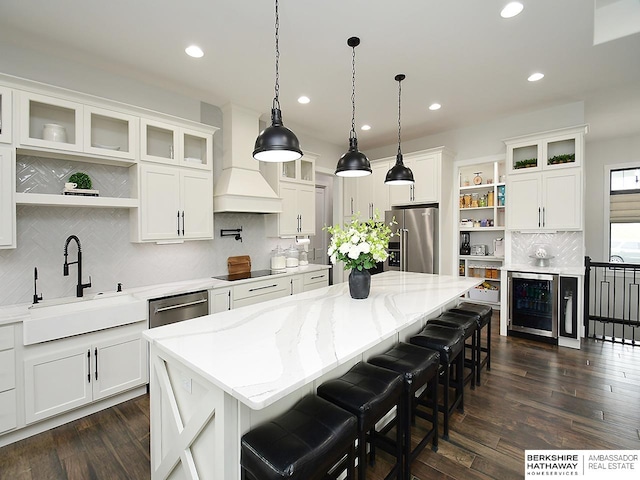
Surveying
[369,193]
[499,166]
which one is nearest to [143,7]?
[369,193]

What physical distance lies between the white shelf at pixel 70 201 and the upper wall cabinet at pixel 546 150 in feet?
16.0

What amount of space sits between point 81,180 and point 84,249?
662 mm

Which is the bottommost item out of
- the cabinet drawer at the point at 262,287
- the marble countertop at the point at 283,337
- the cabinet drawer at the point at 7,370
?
the cabinet drawer at the point at 7,370

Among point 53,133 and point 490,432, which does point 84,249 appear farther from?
point 490,432

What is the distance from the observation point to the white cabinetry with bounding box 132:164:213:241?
307 centimetres

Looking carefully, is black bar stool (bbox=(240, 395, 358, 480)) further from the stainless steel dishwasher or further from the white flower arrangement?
the stainless steel dishwasher

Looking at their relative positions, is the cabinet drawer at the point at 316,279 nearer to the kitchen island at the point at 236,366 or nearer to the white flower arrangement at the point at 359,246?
the white flower arrangement at the point at 359,246

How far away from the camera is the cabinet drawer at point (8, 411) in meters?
2.09

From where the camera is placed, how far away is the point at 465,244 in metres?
6.16

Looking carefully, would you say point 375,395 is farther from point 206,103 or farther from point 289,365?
point 206,103

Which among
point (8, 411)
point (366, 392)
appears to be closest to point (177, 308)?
point (8, 411)

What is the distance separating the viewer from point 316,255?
588cm

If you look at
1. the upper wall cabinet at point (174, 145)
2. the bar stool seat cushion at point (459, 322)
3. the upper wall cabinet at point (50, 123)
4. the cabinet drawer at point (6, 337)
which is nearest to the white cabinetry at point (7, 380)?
the cabinet drawer at point (6, 337)

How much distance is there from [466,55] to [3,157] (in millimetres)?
3972
